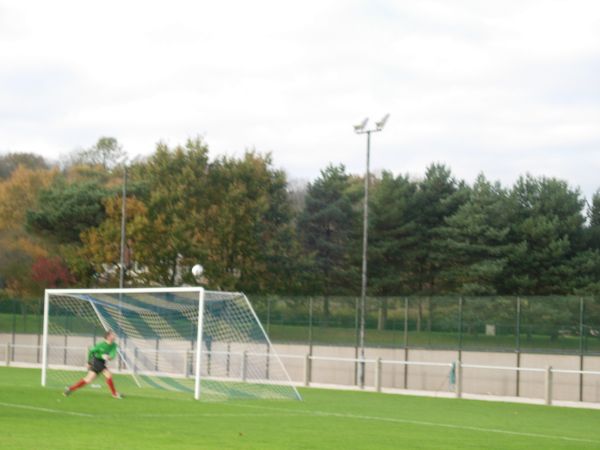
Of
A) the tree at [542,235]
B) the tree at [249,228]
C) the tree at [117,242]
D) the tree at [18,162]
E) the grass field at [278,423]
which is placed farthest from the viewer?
the tree at [18,162]

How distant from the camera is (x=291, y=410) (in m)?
23.8

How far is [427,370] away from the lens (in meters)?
37.0

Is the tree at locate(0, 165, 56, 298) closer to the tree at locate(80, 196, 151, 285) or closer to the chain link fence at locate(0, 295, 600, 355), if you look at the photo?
the tree at locate(80, 196, 151, 285)

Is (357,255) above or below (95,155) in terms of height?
below

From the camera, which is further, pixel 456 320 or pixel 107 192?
pixel 107 192

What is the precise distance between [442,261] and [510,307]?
103ft

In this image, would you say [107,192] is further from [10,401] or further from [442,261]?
[10,401]

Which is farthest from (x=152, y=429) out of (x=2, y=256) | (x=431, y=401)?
(x=2, y=256)

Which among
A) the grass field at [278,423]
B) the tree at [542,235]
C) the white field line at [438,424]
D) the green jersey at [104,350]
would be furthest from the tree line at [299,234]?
the white field line at [438,424]

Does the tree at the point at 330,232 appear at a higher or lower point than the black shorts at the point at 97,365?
higher

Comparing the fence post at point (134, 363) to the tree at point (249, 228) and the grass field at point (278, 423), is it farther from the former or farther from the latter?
the tree at point (249, 228)

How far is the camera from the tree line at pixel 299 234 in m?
63.5

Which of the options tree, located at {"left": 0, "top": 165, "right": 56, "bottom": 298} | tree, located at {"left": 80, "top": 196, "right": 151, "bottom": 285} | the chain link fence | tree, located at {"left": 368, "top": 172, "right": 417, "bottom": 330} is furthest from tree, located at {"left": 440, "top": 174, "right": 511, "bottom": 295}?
tree, located at {"left": 0, "top": 165, "right": 56, "bottom": 298}

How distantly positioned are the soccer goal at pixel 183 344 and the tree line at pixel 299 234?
948 inches
